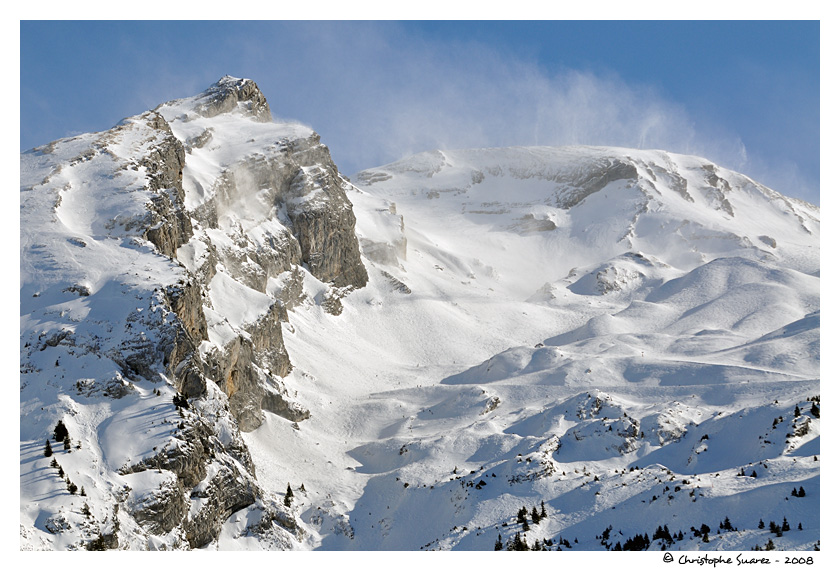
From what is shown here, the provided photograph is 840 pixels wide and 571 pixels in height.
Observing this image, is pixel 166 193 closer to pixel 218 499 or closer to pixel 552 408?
pixel 218 499

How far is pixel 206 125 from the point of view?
131625 mm

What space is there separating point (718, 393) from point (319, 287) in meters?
60.4

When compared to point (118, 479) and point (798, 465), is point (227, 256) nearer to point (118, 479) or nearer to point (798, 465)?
point (118, 479)

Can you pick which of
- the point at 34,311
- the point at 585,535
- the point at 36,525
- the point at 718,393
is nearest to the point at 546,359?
the point at 718,393

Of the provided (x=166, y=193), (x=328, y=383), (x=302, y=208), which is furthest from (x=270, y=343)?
(x=302, y=208)

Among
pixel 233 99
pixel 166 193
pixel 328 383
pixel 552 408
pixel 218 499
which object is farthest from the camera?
pixel 233 99

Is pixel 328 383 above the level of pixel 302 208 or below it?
below

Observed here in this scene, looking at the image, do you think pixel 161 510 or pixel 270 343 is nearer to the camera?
pixel 161 510

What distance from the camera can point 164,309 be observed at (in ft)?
217

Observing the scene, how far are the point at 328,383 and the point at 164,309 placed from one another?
32976mm

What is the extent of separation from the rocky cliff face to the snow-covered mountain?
0.76 ft

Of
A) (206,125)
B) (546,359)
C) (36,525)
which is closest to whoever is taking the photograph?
(36,525)

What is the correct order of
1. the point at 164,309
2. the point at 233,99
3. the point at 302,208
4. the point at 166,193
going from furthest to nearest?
1. the point at 233,99
2. the point at 302,208
3. the point at 166,193
4. the point at 164,309

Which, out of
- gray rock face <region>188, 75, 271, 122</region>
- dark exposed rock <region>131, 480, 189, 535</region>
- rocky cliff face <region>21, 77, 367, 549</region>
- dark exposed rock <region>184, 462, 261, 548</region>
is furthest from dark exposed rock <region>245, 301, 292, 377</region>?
gray rock face <region>188, 75, 271, 122</region>
